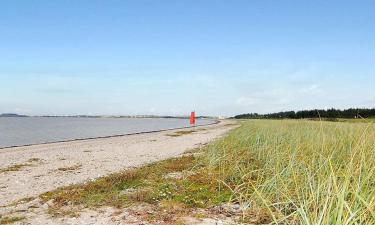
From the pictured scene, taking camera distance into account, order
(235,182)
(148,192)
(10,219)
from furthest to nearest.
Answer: (235,182), (148,192), (10,219)

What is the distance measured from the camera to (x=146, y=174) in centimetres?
1163

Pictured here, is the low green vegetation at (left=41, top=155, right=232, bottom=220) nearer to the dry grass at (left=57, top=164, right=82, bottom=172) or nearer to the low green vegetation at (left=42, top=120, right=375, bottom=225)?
the low green vegetation at (left=42, top=120, right=375, bottom=225)

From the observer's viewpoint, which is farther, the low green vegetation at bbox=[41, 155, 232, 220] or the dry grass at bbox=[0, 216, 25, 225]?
the low green vegetation at bbox=[41, 155, 232, 220]

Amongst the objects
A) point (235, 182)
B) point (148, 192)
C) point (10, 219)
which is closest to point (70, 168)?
point (148, 192)

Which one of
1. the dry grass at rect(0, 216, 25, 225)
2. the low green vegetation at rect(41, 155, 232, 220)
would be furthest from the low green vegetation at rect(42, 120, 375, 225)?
the dry grass at rect(0, 216, 25, 225)

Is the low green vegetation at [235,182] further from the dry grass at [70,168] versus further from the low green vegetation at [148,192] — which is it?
the dry grass at [70,168]

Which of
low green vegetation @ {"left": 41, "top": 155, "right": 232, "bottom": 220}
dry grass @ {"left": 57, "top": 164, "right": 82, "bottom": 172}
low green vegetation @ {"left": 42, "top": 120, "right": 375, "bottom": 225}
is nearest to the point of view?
low green vegetation @ {"left": 42, "top": 120, "right": 375, "bottom": 225}

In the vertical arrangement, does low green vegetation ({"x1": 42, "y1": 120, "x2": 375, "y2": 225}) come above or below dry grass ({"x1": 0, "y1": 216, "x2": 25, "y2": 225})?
above

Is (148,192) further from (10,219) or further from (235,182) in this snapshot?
(10,219)

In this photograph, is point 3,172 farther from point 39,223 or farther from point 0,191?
point 39,223

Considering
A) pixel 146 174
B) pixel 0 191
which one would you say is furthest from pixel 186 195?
pixel 0 191

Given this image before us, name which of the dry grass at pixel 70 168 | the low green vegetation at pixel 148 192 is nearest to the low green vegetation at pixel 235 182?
the low green vegetation at pixel 148 192

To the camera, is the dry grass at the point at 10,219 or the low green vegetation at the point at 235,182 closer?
the low green vegetation at the point at 235,182

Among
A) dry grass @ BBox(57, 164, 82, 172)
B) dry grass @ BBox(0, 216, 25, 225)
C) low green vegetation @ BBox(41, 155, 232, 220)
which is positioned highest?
low green vegetation @ BBox(41, 155, 232, 220)
